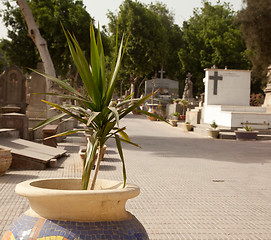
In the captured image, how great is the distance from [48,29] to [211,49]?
2584 cm

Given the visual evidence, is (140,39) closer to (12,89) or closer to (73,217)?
(12,89)

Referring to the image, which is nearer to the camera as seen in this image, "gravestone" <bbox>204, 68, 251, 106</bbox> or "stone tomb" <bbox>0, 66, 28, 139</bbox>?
"stone tomb" <bbox>0, 66, 28, 139</bbox>

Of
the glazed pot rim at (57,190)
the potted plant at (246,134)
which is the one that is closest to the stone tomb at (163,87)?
the potted plant at (246,134)

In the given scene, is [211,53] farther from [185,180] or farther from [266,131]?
[185,180]

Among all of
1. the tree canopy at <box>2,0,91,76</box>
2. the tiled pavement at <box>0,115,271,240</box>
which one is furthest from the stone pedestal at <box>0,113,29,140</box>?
the tree canopy at <box>2,0,91,76</box>

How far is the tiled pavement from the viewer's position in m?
4.61

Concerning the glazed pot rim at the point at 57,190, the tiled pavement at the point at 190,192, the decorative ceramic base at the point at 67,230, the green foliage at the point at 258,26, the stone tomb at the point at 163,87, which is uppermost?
the green foliage at the point at 258,26

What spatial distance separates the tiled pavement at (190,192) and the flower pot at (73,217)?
71.0 inches

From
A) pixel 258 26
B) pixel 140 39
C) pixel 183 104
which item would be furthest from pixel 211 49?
pixel 183 104

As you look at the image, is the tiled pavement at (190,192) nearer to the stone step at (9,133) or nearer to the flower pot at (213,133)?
the stone step at (9,133)

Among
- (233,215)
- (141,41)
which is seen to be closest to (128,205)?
(233,215)

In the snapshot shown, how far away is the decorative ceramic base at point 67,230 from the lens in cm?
231

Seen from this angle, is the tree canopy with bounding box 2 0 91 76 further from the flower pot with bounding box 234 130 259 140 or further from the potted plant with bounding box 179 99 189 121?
the flower pot with bounding box 234 130 259 140

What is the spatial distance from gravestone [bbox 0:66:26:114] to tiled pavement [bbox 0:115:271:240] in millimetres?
7753
